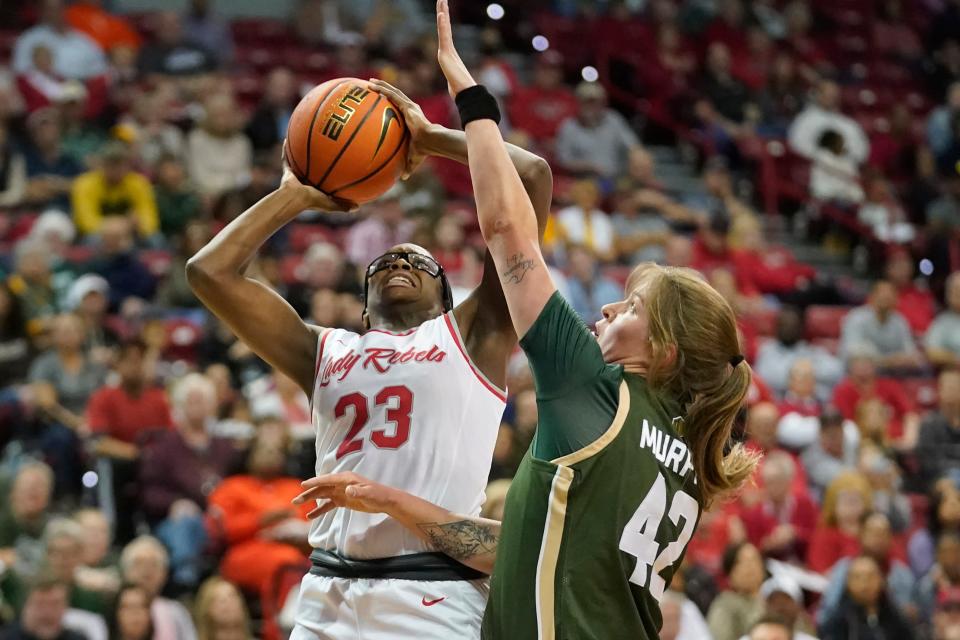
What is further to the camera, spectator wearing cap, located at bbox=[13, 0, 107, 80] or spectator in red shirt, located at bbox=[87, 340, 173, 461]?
spectator wearing cap, located at bbox=[13, 0, 107, 80]

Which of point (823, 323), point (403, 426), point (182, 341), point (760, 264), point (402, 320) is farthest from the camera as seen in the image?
point (760, 264)

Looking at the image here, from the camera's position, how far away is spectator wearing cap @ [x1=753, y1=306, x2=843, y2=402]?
11711 mm

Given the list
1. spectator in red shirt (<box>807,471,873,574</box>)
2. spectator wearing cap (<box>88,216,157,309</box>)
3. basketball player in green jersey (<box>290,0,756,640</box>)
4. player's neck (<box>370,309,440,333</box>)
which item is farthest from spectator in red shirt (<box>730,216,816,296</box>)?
basketball player in green jersey (<box>290,0,756,640</box>)

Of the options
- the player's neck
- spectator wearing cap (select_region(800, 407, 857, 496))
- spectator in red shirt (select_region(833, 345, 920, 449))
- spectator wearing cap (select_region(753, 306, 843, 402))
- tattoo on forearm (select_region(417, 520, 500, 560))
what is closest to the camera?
tattoo on forearm (select_region(417, 520, 500, 560))

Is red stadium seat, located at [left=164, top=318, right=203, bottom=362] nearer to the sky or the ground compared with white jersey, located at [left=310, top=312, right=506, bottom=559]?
nearer to the ground

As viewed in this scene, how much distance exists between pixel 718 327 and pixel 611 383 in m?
0.31

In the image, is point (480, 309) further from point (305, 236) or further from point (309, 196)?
point (305, 236)

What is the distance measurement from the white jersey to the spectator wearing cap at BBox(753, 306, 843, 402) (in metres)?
7.63

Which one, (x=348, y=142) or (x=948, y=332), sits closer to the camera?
(x=348, y=142)

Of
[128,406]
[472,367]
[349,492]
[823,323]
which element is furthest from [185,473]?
[823,323]

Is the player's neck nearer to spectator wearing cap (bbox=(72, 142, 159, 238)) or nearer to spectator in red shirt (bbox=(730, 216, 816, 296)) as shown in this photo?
spectator wearing cap (bbox=(72, 142, 159, 238))

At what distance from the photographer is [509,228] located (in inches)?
131

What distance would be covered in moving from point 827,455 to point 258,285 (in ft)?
23.5

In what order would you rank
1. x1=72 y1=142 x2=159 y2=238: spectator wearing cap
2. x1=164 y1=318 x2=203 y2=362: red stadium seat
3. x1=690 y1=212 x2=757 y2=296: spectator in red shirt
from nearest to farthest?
x1=164 y1=318 x2=203 y2=362: red stadium seat
x1=72 y1=142 x2=159 y2=238: spectator wearing cap
x1=690 y1=212 x2=757 y2=296: spectator in red shirt
